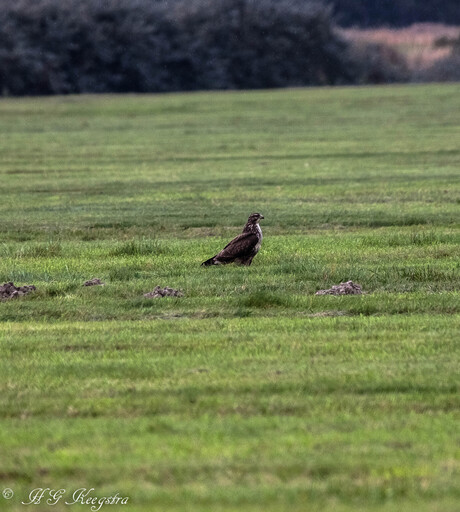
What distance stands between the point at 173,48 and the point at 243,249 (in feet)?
202

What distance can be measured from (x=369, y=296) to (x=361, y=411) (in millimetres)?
3773

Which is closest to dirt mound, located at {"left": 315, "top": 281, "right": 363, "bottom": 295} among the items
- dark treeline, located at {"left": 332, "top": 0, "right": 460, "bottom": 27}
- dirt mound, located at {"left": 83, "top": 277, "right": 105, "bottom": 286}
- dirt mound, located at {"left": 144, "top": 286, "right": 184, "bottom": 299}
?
dirt mound, located at {"left": 144, "top": 286, "right": 184, "bottom": 299}

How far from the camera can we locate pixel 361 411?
7289mm

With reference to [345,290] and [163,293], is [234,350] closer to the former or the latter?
[163,293]

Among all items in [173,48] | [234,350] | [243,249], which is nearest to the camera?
[234,350]

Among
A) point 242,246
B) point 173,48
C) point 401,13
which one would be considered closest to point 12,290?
point 242,246

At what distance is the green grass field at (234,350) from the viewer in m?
6.23

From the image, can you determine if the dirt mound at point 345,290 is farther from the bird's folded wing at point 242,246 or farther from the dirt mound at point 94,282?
the dirt mound at point 94,282

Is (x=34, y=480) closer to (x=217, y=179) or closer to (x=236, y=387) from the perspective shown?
(x=236, y=387)

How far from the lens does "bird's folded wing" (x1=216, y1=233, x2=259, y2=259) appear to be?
12656 mm

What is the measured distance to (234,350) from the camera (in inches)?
354

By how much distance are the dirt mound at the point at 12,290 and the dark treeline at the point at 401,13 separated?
73.1 m

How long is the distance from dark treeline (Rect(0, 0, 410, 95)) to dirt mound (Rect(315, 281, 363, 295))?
54.8 metres

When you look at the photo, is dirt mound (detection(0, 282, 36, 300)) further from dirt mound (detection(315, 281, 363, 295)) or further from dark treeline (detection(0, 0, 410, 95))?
dark treeline (detection(0, 0, 410, 95))
